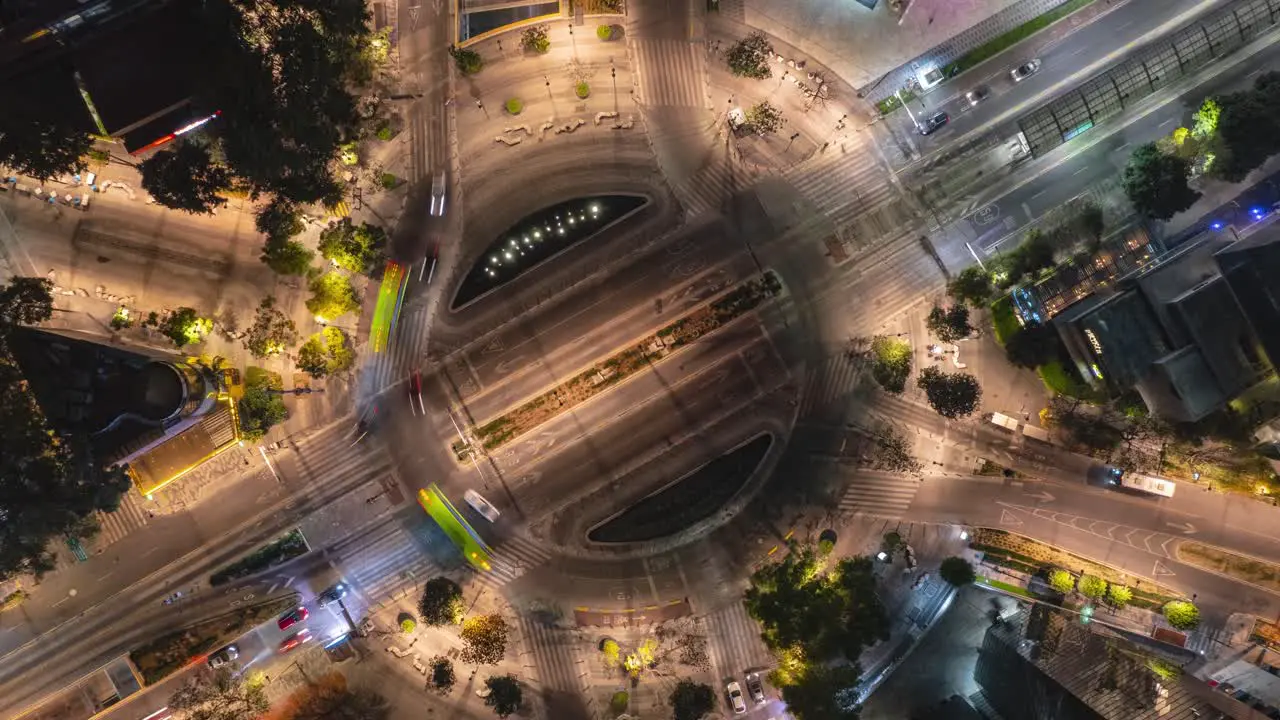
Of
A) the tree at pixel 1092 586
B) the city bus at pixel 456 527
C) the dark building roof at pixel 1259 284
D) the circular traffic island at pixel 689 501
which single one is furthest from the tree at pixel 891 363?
the city bus at pixel 456 527

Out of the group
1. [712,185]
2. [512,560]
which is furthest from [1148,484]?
[512,560]

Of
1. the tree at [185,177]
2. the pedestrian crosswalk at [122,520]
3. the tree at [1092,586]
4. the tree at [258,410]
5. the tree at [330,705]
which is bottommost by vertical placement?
the tree at [1092,586]

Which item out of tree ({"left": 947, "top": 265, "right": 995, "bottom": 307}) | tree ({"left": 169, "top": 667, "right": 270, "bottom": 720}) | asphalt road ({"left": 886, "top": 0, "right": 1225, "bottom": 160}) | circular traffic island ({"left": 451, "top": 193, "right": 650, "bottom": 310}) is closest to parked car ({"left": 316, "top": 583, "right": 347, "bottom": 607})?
tree ({"left": 169, "top": 667, "right": 270, "bottom": 720})

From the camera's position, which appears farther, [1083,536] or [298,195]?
[1083,536]

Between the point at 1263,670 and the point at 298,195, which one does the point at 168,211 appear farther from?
the point at 1263,670

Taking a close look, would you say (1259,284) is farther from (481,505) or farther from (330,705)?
(330,705)

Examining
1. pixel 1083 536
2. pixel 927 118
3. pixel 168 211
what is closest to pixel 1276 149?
pixel 927 118

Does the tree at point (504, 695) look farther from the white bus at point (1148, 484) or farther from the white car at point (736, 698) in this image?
the white bus at point (1148, 484)
